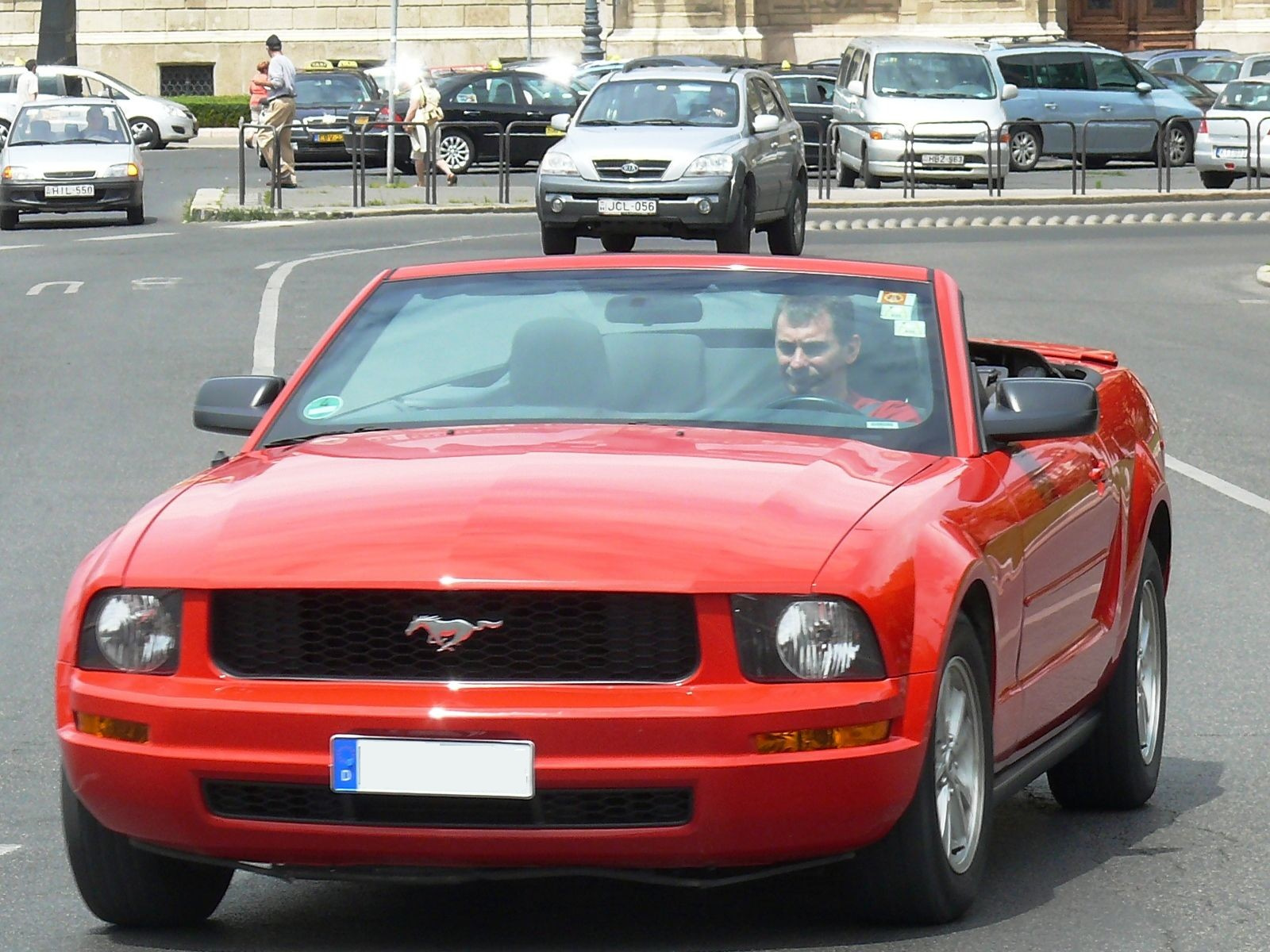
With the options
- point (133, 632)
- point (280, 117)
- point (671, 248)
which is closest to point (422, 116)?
point (280, 117)

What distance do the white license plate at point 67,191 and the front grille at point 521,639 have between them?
91.3ft

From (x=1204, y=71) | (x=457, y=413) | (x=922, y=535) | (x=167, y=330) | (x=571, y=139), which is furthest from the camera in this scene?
(x=1204, y=71)

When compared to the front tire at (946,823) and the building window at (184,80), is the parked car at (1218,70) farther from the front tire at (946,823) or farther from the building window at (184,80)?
the front tire at (946,823)

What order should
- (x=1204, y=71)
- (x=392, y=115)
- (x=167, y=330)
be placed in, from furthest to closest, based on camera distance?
(x=1204, y=71) → (x=392, y=115) → (x=167, y=330)

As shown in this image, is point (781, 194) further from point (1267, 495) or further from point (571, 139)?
point (1267, 495)

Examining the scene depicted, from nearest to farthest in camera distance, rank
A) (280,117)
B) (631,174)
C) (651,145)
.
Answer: (631,174) < (651,145) < (280,117)

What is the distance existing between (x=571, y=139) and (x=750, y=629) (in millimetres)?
21556

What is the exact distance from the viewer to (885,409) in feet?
19.5

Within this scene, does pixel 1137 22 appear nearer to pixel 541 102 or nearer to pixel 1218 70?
pixel 1218 70

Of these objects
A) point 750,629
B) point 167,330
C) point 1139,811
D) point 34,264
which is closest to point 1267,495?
point 1139,811

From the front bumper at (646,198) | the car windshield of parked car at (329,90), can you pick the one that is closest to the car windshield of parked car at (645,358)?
the front bumper at (646,198)

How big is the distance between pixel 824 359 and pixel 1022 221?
25904 millimetres

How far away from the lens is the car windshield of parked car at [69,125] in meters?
32.8

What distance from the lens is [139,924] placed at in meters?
5.18
